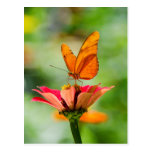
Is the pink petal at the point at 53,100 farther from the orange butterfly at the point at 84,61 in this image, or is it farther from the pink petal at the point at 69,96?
the orange butterfly at the point at 84,61

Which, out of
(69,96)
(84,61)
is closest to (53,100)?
(69,96)

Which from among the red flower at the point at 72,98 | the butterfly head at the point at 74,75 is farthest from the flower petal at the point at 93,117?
the red flower at the point at 72,98

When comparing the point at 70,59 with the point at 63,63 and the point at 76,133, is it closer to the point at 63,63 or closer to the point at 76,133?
the point at 63,63

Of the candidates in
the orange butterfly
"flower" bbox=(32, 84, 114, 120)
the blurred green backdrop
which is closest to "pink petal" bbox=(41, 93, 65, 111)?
"flower" bbox=(32, 84, 114, 120)

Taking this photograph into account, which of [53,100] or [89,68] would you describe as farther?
[89,68]

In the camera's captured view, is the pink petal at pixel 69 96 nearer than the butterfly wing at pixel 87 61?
Yes
